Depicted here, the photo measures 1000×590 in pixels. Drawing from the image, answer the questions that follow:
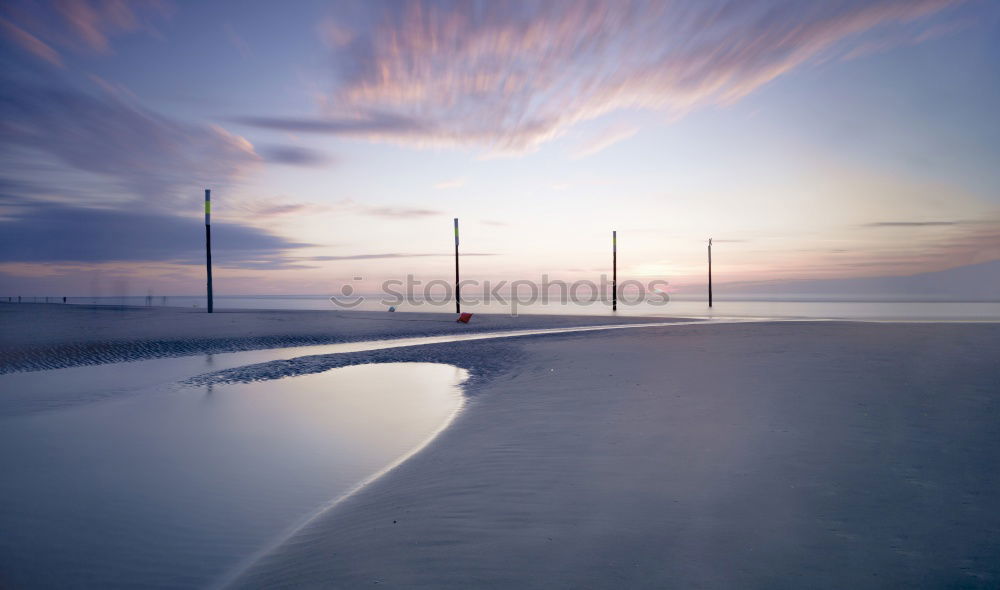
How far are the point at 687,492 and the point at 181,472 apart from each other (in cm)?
647

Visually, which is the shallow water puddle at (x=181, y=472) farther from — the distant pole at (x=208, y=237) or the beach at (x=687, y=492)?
the distant pole at (x=208, y=237)

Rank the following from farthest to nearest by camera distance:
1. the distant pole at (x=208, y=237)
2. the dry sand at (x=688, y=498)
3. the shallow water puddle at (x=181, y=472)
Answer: the distant pole at (x=208, y=237)
the shallow water puddle at (x=181, y=472)
the dry sand at (x=688, y=498)

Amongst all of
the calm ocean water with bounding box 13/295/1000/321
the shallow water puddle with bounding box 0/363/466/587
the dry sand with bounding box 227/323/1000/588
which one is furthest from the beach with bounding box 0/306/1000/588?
Answer: the calm ocean water with bounding box 13/295/1000/321

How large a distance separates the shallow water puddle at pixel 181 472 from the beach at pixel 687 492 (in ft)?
2.15

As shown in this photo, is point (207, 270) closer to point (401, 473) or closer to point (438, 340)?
point (438, 340)

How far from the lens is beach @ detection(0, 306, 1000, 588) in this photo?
3.74 meters

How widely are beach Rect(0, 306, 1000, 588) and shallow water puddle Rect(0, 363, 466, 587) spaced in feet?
2.15

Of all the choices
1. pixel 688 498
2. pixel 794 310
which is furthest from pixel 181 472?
pixel 794 310

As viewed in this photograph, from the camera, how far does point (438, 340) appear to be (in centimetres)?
2417

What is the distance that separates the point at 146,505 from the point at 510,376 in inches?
344

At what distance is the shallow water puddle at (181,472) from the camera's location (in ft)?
14.8

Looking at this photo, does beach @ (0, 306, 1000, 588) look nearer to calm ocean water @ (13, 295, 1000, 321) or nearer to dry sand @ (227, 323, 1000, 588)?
dry sand @ (227, 323, 1000, 588)

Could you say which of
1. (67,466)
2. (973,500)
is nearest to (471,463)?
(973,500)

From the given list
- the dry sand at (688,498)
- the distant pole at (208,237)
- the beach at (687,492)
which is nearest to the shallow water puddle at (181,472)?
the beach at (687,492)
